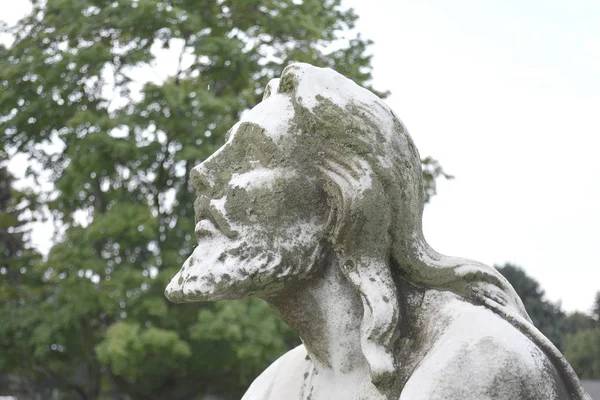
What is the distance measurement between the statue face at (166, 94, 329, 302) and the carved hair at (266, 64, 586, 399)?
0.21ft

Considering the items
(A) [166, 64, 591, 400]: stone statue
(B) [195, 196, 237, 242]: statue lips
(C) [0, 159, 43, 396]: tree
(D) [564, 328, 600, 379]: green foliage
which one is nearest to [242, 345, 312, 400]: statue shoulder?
(A) [166, 64, 591, 400]: stone statue

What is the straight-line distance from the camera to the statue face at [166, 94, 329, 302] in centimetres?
264

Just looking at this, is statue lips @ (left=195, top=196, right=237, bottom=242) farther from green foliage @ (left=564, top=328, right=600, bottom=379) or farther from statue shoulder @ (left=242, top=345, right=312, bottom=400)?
green foliage @ (left=564, top=328, right=600, bottom=379)

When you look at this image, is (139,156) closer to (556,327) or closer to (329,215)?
(329,215)

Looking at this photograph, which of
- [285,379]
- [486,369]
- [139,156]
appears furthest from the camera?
[139,156]

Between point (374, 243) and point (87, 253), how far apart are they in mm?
11364

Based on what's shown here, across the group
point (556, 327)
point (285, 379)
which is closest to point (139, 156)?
point (285, 379)

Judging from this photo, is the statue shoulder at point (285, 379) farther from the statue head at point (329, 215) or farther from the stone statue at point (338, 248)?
the statue head at point (329, 215)

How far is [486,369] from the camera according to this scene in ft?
7.48

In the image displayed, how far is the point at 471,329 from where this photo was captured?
7.82 feet

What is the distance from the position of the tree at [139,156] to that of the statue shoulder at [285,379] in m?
9.38

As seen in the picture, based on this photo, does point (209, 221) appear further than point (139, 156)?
No

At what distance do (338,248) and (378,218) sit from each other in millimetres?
161

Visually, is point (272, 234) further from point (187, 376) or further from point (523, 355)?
point (187, 376)
